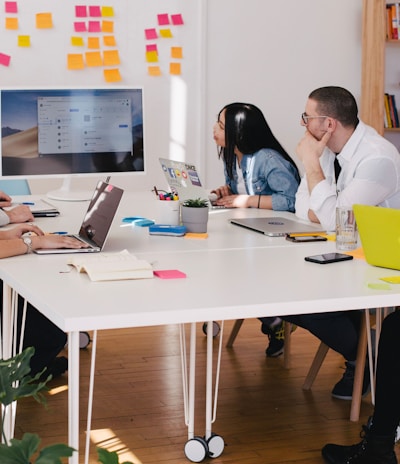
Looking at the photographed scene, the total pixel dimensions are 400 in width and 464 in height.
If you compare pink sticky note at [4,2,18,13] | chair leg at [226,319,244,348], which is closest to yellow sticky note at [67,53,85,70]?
pink sticky note at [4,2,18,13]

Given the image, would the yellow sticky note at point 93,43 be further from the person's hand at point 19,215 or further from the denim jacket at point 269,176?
the person's hand at point 19,215

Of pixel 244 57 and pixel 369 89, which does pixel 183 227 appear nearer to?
pixel 244 57

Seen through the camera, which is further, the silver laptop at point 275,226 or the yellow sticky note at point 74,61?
the yellow sticky note at point 74,61

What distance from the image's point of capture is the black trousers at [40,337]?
9.57 ft

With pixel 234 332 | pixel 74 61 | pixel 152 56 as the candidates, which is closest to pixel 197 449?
pixel 234 332

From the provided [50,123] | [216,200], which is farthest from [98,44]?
[216,200]

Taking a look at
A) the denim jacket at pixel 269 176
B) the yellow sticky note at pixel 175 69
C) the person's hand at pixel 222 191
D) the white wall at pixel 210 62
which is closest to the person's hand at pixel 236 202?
the denim jacket at pixel 269 176

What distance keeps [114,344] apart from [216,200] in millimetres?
811

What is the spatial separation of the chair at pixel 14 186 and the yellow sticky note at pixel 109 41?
1311mm

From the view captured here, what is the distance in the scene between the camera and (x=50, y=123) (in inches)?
147

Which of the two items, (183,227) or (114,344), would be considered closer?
(183,227)

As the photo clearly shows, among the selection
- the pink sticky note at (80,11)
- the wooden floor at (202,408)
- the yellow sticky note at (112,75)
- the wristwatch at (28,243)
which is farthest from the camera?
the yellow sticky note at (112,75)

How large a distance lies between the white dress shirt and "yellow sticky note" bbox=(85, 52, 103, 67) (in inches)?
92.4

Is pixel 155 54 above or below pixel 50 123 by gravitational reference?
above
